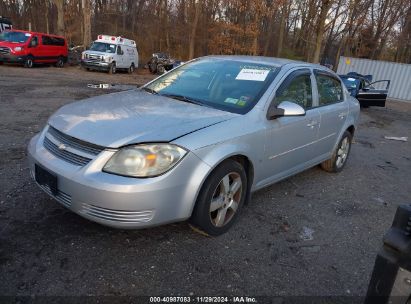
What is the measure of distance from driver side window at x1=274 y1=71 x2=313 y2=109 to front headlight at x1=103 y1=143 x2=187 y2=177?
1.49 metres

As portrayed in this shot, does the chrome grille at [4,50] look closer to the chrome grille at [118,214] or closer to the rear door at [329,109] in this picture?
the rear door at [329,109]

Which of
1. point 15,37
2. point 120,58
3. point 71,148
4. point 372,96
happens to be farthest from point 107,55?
point 71,148

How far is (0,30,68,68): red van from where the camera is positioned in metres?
18.1

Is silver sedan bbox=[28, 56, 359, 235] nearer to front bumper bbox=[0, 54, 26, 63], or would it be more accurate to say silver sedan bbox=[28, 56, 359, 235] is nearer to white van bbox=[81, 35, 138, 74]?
front bumper bbox=[0, 54, 26, 63]

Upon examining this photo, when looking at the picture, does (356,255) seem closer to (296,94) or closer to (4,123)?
(296,94)

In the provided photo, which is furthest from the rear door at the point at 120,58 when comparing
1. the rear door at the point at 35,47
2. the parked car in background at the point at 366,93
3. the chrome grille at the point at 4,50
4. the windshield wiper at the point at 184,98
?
the windshield wiper at the point at 184,98

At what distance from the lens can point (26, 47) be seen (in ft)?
60.7

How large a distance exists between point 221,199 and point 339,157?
3.02 metres

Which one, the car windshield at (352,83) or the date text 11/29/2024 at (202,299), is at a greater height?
the car windshield at (352,83)

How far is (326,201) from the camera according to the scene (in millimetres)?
4449

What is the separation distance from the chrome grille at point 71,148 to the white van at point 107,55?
18.7 meters

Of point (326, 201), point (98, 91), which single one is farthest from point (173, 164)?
point (98, 91)

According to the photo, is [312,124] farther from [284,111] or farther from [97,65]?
[97,65]

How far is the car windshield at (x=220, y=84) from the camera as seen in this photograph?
11.8ft
